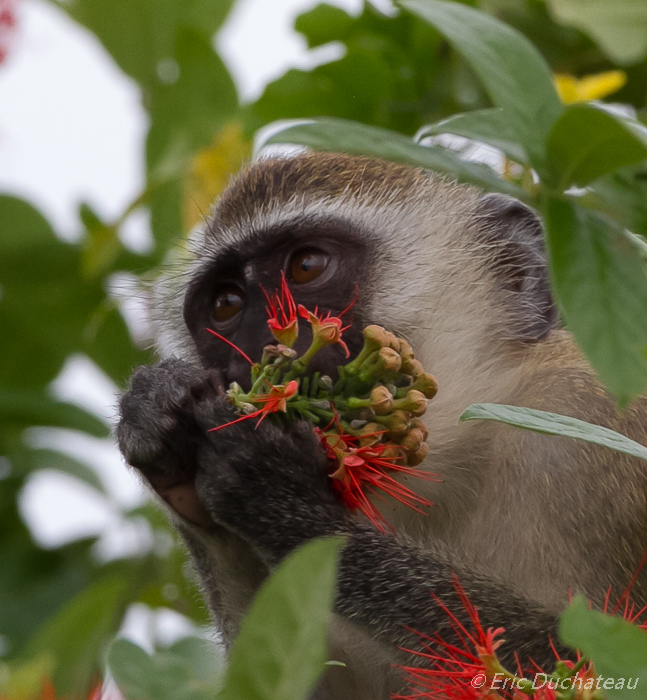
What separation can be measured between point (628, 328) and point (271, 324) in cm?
77

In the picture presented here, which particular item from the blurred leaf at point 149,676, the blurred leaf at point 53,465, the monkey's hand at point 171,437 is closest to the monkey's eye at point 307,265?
the monkey's hand at point 171,437

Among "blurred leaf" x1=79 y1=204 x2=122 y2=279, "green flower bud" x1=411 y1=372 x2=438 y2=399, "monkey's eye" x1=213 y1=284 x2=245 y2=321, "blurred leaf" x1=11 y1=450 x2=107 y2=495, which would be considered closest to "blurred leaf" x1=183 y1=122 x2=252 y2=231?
"blurred leaf" x1=79 y1=204 x2=122 y2=279

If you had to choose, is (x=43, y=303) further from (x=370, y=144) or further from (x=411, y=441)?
(x=370, y=144)

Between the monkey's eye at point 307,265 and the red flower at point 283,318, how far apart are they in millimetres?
84

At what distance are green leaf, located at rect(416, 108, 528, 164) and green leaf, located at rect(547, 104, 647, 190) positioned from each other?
9 centimetres

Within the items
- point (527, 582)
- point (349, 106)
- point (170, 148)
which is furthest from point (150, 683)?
point (170, 148)

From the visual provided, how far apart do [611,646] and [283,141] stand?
0.72 m

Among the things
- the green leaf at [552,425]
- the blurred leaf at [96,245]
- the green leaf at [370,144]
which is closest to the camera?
the green leaf at [552,425]

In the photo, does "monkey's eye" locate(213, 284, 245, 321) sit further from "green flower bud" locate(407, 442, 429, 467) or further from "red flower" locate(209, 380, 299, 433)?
"green flower bud" locate(407, 442, 429, 467)

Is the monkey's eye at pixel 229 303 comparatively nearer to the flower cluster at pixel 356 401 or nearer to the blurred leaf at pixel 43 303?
the flower cluster at pixel 356 401

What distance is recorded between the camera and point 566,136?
3.85 ft

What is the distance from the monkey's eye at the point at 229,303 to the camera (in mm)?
2484

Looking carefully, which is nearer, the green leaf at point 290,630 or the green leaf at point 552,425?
the green leaf at point 290,630

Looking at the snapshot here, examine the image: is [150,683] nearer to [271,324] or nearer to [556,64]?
[271,324]
